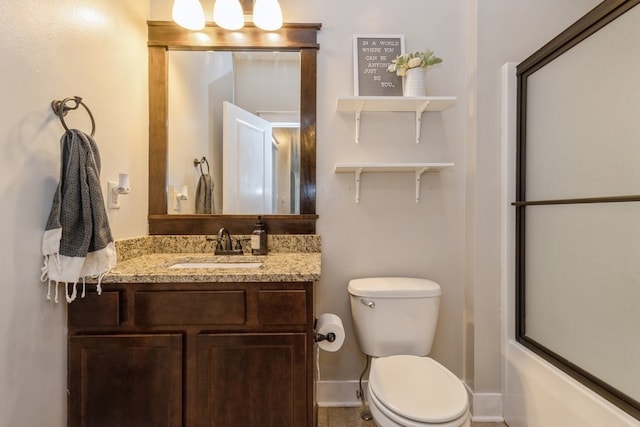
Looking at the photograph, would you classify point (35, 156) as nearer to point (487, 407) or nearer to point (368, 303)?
point (368, 303)

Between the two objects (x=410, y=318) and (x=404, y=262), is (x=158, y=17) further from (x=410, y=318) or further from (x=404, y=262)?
(x=410, y=318)

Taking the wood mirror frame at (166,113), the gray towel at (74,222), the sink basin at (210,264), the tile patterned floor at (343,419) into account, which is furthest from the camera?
the wood mirror frame at (166,113)

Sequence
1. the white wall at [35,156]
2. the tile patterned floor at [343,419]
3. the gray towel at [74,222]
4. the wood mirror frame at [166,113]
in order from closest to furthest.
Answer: the white wall at [35,156], the gray towel at [74,222], the tile patterned floor at [343,419], the wood mirror frame at [166,113]

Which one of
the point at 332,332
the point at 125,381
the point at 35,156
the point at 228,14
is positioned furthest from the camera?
the point at 228,14

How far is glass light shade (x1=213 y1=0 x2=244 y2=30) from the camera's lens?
1.62 metres

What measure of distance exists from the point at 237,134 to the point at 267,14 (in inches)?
24.4

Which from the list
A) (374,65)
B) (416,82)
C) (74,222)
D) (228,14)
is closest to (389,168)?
(416,82)

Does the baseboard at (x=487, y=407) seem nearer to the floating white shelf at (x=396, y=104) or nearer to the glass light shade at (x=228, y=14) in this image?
the floating white shelf at (x=396, y=104)

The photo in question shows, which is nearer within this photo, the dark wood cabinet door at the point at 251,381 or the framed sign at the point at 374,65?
the dark wood cabinet door at the point at 251,381

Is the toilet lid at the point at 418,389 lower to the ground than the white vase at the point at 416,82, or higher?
lower

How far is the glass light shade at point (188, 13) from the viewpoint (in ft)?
5.28

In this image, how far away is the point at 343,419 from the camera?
1.64 m

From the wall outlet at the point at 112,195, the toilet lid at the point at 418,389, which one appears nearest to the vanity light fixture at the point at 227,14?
the wall outlet at the point at 112,195

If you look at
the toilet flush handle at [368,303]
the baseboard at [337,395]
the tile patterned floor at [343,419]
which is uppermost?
the toilet flush handle at [368,303]
